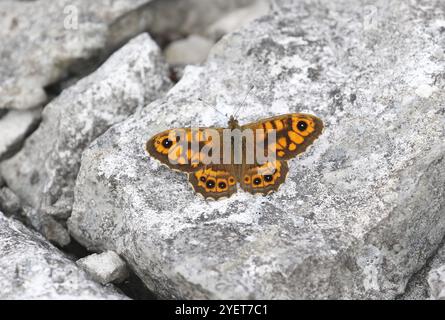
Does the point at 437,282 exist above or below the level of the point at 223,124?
below

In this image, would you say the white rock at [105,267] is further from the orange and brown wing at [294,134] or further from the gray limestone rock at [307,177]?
the orange and brown wing at [294,134]

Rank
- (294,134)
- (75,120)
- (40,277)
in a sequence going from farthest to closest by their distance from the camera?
(75,120) → (294,134) → (40,277)

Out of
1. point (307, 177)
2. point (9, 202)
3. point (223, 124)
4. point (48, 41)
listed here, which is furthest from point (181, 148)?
point (48, 41)

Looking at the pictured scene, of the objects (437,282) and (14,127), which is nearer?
(437,282)

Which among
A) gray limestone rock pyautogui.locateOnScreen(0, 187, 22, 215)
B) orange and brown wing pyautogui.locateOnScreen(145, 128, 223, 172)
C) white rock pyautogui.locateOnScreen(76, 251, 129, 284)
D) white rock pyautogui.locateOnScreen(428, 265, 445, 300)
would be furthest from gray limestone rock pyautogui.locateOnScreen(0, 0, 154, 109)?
white rock pyautogui.locateOnScreen(428, 265, 445, 300)

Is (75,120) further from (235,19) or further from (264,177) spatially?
(235,19)

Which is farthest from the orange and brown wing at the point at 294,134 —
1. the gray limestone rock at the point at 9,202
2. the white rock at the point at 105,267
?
the gray limestone rock at the point at 9,202

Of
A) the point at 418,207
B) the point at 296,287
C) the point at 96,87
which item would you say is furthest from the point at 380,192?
the point at 96,87
